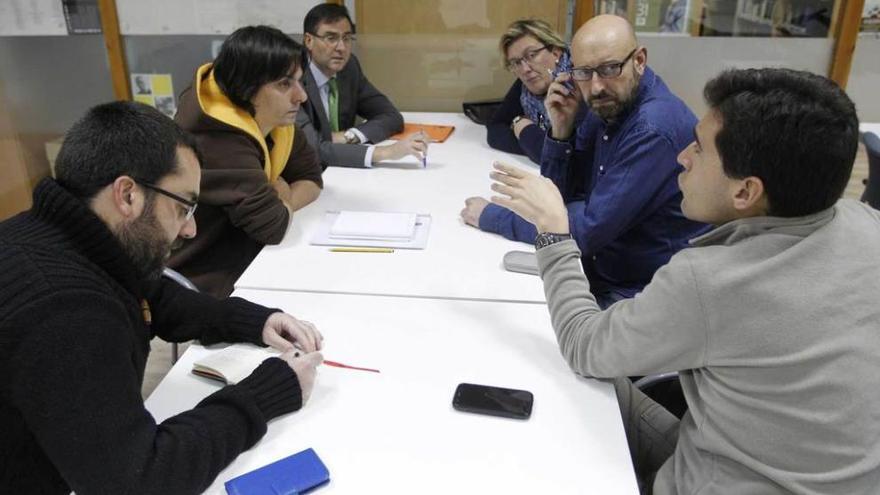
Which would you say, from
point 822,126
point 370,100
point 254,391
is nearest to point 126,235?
point 254,391

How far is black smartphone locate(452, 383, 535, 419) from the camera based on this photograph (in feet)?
3.92

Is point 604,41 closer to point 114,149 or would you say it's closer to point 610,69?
point 610,69

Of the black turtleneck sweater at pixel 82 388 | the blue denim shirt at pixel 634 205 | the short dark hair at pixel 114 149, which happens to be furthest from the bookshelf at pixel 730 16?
the black turtleneck sweater at pixel 82 388

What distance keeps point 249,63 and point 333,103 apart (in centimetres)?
127

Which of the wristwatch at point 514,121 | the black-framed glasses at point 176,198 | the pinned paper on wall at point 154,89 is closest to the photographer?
the black-framed glasses at point 176,198

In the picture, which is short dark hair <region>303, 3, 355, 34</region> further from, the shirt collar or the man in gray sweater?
the man in gray sweater

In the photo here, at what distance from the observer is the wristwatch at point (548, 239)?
147 centimetres

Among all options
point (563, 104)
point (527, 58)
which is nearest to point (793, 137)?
point (563, 104)

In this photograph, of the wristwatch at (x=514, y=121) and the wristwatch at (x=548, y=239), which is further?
the wristwatch at (x=514, y=121)

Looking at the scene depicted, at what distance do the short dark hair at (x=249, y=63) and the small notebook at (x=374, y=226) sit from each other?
1.52 ft

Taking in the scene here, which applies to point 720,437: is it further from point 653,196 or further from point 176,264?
point 176,264

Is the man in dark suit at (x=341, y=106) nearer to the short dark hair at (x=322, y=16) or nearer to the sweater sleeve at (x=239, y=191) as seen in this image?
the short dark hair at (x=322, y=16)

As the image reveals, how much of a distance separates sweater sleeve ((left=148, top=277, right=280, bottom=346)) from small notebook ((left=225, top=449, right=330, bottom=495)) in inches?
15.9

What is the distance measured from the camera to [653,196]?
5.96ft
